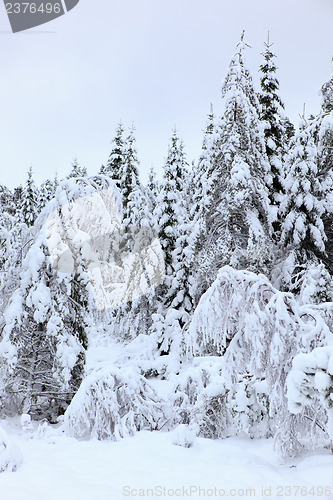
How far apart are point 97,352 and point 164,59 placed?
45.0 feet

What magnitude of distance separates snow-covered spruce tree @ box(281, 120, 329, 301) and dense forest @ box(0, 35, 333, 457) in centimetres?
5

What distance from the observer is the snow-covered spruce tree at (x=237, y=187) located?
1164 centimetres

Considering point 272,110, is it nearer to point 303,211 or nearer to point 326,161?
point 326,161

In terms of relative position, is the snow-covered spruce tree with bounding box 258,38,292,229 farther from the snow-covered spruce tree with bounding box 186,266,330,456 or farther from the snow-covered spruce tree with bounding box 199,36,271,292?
the snow-covered spruce tree with bounding box 186,266,330,456

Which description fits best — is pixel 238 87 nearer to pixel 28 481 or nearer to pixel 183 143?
pixel 183 143

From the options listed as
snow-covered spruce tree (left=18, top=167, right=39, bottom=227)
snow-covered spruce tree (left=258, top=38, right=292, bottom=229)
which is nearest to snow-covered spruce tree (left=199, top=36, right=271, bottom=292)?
snow-covered spruce tree (left=258, top=38, right=292, bottom=229)

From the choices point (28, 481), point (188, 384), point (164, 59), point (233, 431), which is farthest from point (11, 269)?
point (164, 59)

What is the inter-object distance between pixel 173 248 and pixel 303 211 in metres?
7.01

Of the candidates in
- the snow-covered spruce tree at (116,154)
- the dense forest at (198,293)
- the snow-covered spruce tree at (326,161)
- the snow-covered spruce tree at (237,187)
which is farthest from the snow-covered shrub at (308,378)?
the snow-covered spruce tree at (116,154)

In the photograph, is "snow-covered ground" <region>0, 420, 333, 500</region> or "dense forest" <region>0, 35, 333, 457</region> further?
"dense forest" <region>0, 35, 333, 457</region>

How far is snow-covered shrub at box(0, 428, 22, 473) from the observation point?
13.8 ft

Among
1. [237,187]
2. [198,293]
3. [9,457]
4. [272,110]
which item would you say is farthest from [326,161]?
[9,457]

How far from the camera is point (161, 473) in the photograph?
4.26 m

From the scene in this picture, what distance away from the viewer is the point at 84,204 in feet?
26.4
